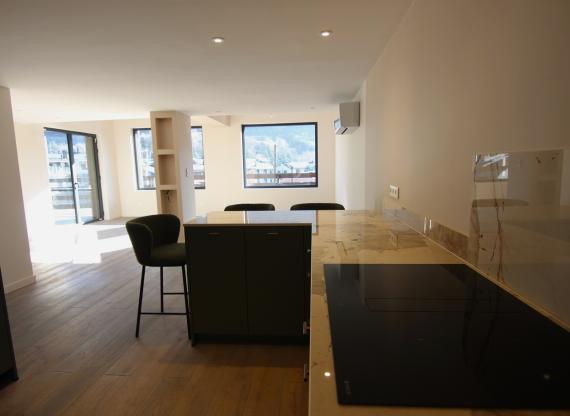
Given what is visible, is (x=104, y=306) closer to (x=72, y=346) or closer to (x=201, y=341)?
Result: (x=72, y=346)

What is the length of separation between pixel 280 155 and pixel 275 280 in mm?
6117

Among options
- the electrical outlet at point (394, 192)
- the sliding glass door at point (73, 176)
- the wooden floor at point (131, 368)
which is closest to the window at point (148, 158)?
the sliding glass door at point (73, 176)

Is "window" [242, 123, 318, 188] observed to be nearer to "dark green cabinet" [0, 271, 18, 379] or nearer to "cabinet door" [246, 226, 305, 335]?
"cabinet door" [246, 226, 305, 335]

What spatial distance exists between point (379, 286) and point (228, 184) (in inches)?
290

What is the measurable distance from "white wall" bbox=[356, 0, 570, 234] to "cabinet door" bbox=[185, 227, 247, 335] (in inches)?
50.7

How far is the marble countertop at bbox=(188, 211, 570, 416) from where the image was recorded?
1.87ft

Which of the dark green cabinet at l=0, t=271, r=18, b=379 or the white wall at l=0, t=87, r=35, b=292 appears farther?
the white wall at l=0, t=87, r=35, b=292

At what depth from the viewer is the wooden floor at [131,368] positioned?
185 centimetres

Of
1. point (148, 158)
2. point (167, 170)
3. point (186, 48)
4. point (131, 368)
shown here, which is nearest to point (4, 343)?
point (131, 368)

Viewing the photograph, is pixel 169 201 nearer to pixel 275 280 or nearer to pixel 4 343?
pixel 4 343

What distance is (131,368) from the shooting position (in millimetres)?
2199

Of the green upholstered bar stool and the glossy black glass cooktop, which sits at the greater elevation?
the glossy black glass cooktop

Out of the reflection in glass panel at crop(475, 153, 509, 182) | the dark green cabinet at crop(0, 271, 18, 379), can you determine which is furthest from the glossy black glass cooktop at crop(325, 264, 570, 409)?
→ the dark green cabinet at crop(0, 271, 18, 379)

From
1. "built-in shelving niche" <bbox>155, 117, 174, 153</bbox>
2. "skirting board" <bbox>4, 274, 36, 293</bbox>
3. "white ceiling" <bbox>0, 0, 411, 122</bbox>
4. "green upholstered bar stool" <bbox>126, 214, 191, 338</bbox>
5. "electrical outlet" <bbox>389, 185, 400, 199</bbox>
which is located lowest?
"skirting board" <bbox>4, 274, 36, 293</bbox>
